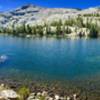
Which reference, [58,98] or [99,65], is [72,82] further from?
[99,65]

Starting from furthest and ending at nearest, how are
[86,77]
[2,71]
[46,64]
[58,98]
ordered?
[46,64] < [2,71] < [86,77] < [58,98]

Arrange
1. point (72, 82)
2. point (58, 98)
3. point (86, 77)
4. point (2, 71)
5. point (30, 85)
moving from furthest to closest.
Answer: point (2, 71), point (86, 77), point (72, 82), point (30, 85), point (58, 98)

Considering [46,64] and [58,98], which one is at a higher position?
[46,64]

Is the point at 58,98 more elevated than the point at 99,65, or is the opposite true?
the point at 99,65

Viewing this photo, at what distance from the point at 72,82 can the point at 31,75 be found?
10064 mm

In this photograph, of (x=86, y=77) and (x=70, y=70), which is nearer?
(x=86, y=77)

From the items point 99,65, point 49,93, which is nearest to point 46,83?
point 49,93

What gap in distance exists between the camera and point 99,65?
73.2 meters

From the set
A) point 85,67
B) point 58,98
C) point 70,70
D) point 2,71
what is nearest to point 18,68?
point 2,71

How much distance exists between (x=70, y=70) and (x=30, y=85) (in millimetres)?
18581

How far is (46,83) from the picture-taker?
49281 millimetres

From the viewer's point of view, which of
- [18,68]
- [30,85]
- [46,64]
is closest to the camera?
[30,85]

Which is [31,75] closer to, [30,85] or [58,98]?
[30,85]

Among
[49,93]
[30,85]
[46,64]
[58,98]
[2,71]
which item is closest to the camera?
[58,98]
